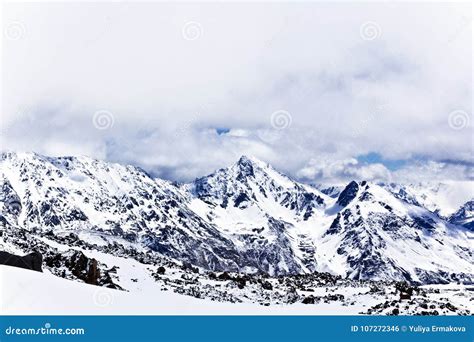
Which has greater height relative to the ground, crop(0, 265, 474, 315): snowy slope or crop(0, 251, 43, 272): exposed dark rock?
crop(0, 251, 43, 272): exposed dark rock

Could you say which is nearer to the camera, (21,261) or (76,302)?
(76,302)

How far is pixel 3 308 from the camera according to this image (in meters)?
46.9

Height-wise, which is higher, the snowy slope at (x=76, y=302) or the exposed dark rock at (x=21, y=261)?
the exposed dark rock at (x=21, y=261)

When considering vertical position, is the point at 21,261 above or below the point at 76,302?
above

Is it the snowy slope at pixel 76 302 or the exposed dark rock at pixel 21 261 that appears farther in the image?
the exposed dark rock at pixel 21 261

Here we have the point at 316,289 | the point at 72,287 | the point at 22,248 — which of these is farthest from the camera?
the point at 316,289

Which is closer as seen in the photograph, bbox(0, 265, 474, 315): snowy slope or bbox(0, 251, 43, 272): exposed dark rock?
bbox(0, 265, 474, 315): snowy slope

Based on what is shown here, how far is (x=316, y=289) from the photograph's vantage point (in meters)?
156
